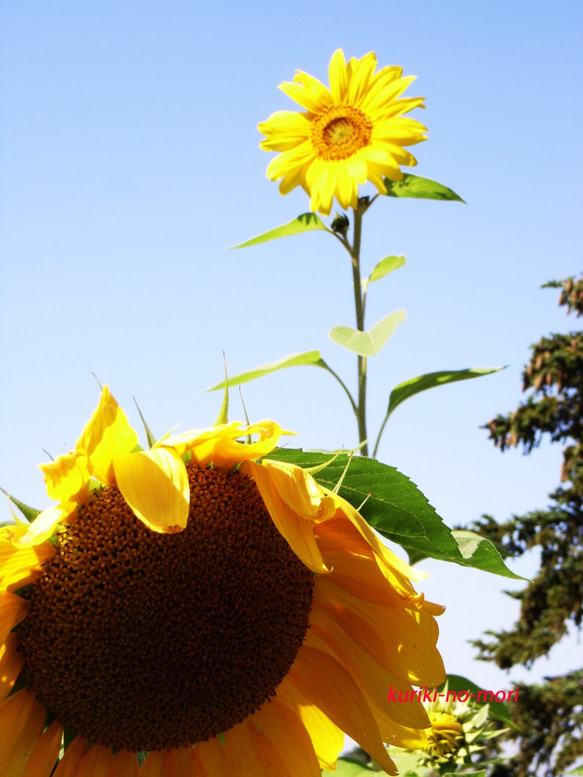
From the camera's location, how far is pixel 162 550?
81 cm

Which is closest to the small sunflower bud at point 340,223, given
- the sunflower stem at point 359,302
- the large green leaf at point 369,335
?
the sunflower stem at point 359,302

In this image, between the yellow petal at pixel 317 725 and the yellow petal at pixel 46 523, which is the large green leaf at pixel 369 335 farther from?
the yellow petal at pixel 46 523

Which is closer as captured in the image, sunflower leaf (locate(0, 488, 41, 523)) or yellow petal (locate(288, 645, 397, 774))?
sunflower leaf (locate(0, 488, 41, 523))

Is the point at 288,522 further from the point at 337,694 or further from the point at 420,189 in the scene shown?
the point at 420,189

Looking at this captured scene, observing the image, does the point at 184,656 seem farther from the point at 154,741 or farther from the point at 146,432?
the point at 146,432

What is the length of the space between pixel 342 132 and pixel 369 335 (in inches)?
25.7

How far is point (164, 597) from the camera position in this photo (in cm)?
80

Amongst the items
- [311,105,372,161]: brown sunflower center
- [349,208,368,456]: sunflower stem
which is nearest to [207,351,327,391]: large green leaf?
[349,208,368,456]: sunflower stem

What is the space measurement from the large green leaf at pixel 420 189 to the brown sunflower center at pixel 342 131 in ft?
0.52

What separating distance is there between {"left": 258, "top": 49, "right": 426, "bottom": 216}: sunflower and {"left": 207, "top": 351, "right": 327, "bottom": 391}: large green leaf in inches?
16.1

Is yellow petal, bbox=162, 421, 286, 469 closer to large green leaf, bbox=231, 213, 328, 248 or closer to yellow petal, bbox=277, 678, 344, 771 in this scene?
yellow petal, bbox=277, 678, 344, 771

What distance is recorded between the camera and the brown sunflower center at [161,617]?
31.5 inches

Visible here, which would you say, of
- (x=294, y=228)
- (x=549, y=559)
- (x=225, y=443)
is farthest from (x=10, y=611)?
(x=549, y=559)

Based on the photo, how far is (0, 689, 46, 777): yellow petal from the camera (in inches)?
33.8
